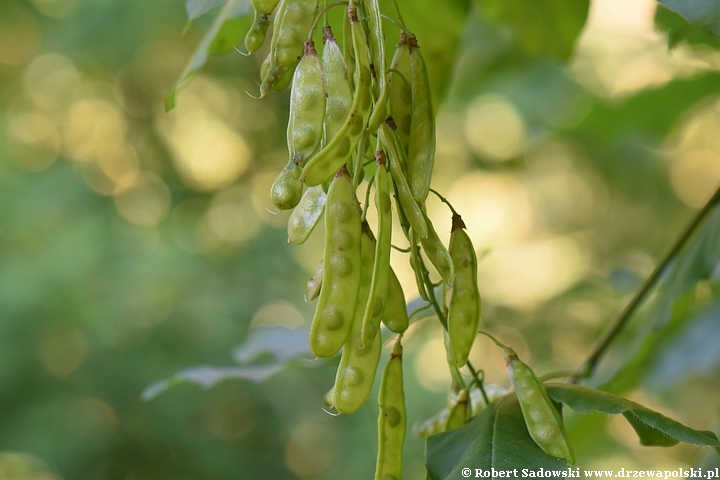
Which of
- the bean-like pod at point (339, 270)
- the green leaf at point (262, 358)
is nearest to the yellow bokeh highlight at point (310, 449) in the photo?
the green leaf at point (262, 358)

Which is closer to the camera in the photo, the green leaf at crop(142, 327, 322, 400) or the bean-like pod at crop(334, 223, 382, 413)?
the bean-like pod at crop(334, 223, 382, 413)

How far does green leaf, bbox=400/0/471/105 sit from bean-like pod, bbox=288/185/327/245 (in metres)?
0.47

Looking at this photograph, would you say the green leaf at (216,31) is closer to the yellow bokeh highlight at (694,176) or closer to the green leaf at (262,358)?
the green leaf at (262,358)

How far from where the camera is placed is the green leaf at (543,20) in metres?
1.32

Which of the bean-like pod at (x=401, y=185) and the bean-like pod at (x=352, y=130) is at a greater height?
the bean-like pod at (x=352, y=130)

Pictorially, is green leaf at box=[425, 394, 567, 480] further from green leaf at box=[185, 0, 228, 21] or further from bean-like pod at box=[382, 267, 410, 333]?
green leaf at box=[185, 0, 228, 21]

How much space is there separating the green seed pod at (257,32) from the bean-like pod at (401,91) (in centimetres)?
16

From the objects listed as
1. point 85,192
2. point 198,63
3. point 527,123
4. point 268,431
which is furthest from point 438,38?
point 268,431

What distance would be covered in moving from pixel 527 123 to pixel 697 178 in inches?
103

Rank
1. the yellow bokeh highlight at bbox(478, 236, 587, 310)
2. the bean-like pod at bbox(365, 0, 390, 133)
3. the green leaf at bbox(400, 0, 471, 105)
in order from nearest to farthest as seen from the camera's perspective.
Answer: the bean-like pod at bbox(365, 0, 390, 133)
the green leaf at bbox(400, 0, 471, 105)
the yellow bokeh highlight at bbox(478, 236, 587, 310)

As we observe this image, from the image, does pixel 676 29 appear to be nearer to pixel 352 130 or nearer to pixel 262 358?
pixel 352 130

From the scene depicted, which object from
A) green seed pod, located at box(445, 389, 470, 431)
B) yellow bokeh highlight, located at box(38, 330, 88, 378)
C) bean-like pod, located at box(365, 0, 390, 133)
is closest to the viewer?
bean-like pod, located at box(365, 0, 390, 133)

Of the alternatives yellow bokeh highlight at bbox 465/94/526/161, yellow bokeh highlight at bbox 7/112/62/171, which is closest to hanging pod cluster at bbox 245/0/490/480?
yellow bokeh highlight at bbox 7/112/62/171

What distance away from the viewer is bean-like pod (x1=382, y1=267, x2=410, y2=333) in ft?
2.60
